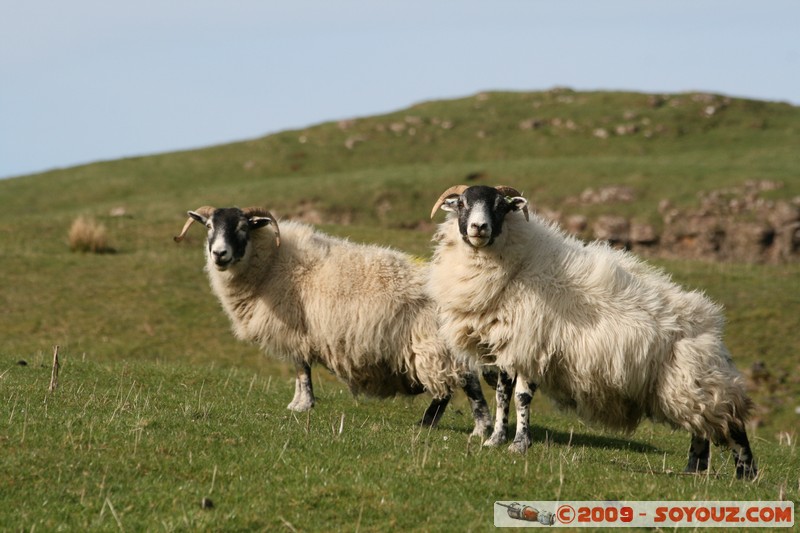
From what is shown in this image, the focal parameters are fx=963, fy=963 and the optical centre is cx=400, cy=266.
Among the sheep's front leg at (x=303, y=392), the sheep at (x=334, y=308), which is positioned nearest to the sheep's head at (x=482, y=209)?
the sheep at (x=334, y=308)

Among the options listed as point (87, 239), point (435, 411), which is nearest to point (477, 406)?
point (435, 411)

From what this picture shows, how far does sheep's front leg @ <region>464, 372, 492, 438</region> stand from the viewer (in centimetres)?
1245

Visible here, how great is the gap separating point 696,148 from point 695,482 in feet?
174

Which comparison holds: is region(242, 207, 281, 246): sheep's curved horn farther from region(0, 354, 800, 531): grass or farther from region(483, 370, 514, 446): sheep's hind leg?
region(483, 370, 514, 446): sheep's hind leg

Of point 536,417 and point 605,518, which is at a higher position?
point 605,518

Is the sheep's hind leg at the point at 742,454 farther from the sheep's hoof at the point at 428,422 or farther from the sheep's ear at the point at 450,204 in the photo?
the sheep's ear at the point at 450,204

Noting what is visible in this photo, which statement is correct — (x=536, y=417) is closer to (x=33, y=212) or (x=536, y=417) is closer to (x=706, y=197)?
(x=706, y=197)

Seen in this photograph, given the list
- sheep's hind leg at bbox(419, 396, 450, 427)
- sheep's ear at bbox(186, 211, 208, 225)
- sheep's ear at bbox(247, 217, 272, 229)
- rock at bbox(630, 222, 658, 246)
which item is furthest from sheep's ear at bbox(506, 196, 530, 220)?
rock at bbox(630, 222, 658, 246)

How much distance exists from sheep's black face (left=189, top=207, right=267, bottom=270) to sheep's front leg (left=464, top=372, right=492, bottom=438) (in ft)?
12.4

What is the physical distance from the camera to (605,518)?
766 centimetres

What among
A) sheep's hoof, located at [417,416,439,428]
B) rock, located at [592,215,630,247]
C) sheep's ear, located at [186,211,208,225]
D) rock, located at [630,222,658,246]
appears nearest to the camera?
sheep's hoof, located at [417,416,439,428]

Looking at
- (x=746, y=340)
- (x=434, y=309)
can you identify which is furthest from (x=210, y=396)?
(x=746, y=340)

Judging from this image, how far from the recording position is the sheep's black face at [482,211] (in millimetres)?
10750

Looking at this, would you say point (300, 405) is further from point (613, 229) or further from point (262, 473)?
point (613, 229)
